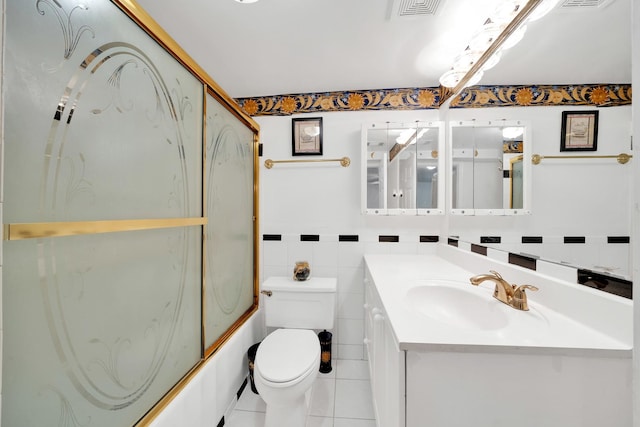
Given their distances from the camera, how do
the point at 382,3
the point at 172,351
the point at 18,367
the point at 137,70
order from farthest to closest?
the point at 382,3 < the point at 172,351 < the point at 137,70 < the point at 18,367

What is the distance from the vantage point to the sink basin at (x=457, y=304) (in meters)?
0.93

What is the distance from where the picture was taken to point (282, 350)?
4.31 ft

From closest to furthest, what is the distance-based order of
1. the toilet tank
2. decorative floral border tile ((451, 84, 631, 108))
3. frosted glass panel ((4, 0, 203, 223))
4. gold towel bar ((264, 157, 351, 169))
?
frosted glass panel ((4, 0, 203, 223)) → decorative floral border tile ((451, 84, 631, 108)) → the toilet tank → gold towel bar ((264, 157, 351, 169))

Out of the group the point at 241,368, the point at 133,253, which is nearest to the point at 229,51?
the point at 133,253

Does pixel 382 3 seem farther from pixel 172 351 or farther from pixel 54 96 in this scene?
pixel 172 351

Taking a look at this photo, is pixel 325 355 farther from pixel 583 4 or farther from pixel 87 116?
pixel 583 4

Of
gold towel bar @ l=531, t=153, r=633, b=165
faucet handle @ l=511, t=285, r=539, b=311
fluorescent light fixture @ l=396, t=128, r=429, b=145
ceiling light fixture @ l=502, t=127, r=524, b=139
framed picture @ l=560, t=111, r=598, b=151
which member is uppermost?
fluorescent light fixture @ l=396, t=128, r=429, b=145

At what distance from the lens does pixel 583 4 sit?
798 millimetres

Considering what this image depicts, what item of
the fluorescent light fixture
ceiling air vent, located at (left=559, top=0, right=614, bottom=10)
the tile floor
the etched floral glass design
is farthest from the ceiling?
the tile floor

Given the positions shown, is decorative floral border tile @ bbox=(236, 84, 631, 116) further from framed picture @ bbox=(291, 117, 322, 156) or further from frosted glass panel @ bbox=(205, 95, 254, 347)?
frosted glass panel @ bbox=(205, 95, 254, 347)

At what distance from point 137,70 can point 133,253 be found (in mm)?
636

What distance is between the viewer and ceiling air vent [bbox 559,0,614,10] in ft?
2.44

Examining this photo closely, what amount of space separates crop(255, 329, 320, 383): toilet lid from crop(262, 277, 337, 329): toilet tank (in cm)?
16

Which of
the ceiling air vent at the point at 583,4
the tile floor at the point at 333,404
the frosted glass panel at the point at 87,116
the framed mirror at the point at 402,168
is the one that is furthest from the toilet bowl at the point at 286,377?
the ceiling air vent at the point at 583,4
